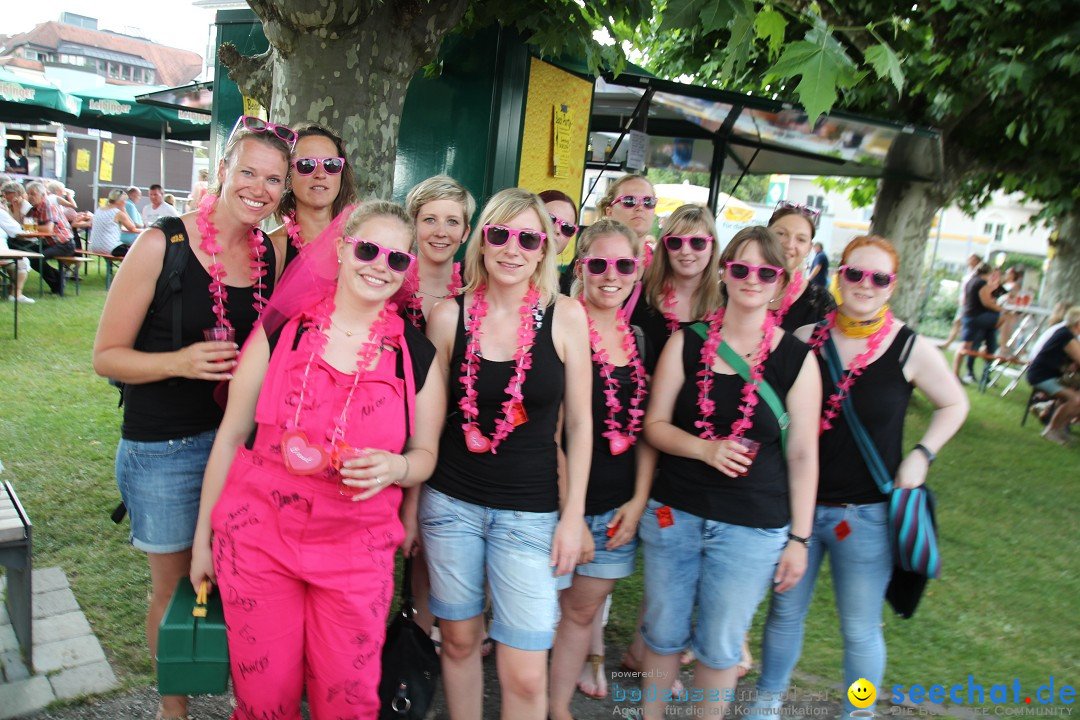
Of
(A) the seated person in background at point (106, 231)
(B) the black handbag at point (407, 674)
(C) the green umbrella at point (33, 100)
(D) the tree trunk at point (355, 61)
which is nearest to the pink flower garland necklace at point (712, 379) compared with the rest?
(B) the black handbag at point (407, 674)

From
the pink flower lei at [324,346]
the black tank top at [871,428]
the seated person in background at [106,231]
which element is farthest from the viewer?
the seated person in background at [106,231]

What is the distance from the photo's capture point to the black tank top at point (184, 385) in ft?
7.84

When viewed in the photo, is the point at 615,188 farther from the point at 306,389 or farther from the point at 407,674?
the point at 407,674

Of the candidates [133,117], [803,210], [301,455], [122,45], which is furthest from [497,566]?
[122,45]

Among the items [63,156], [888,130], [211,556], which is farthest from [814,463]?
[63,156]

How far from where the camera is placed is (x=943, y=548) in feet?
18.6

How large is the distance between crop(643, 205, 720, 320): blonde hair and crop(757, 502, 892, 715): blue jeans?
0.93 meters

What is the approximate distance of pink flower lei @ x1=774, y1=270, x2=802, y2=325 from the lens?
3408mm

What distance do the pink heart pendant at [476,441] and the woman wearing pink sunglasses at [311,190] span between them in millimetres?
915

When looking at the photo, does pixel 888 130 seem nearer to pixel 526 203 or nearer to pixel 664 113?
pixel 664 113

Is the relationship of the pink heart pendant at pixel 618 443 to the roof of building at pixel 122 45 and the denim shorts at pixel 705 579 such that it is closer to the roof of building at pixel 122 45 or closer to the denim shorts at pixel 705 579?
the denim shorts at pixel 705 579

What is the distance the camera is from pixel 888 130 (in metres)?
6.65

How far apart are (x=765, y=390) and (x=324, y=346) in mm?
1446

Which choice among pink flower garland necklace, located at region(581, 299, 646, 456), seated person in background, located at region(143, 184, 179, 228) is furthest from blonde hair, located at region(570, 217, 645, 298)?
seated person in background, located at region(143, 184, 179, 228)
